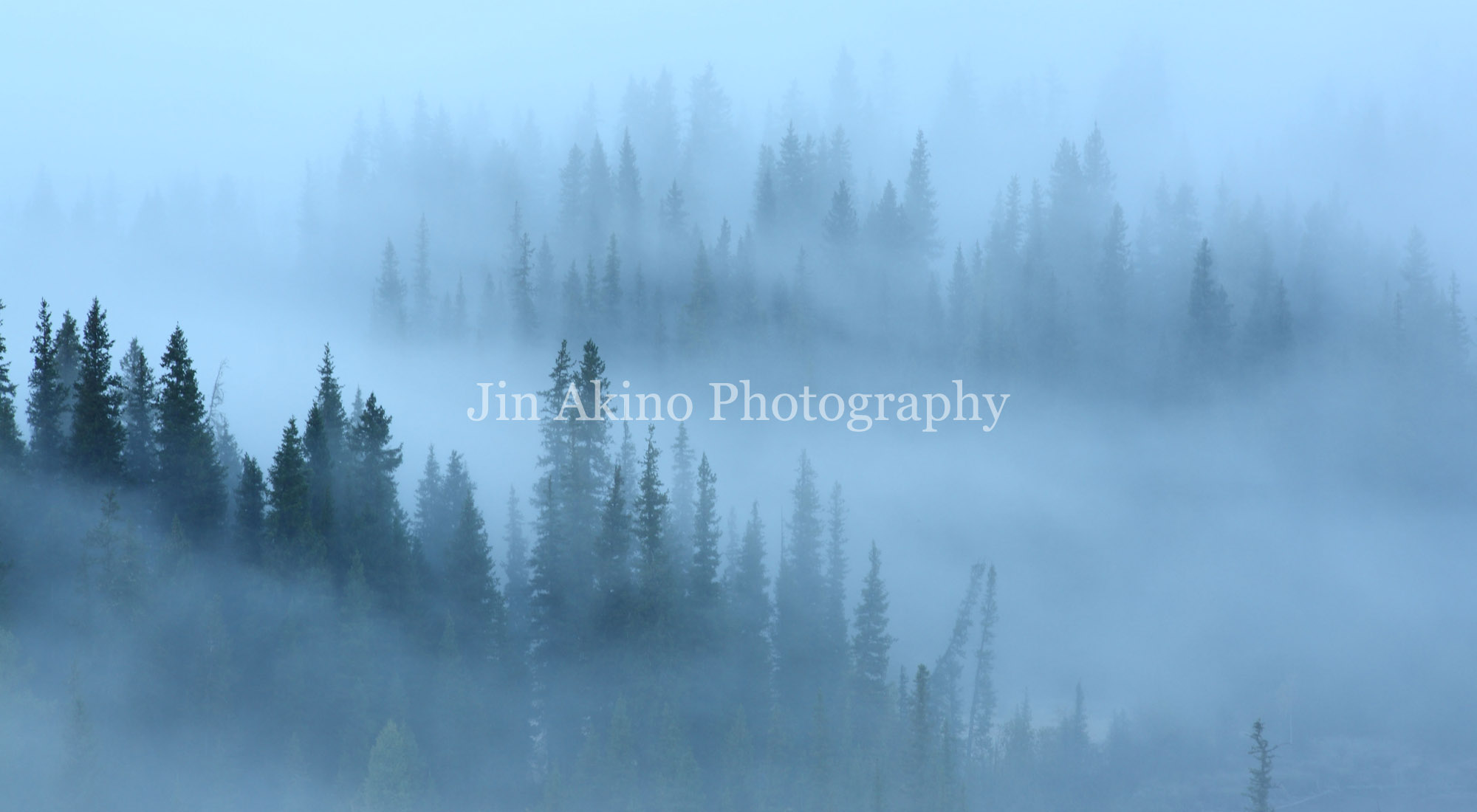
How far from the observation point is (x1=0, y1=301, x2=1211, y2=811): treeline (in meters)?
40.5

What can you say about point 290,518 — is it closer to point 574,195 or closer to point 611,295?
point 611,295

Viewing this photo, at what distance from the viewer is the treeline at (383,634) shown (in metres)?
40.5

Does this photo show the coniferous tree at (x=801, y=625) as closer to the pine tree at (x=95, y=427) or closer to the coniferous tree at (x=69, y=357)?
the pine tree at (x=95, y=427)

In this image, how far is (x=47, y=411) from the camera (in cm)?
4538

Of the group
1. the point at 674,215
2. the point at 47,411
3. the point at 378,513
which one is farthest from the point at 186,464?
the point at 674,215

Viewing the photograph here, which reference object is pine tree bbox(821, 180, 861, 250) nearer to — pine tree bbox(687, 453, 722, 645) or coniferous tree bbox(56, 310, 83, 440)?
pine tree bbox(687, 453, 722, 645)

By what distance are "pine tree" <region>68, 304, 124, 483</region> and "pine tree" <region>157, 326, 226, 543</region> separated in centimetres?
176

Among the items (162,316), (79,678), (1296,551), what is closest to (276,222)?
(162,316)

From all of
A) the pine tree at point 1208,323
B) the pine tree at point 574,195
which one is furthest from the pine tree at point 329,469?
the pine tree at point 1208,323

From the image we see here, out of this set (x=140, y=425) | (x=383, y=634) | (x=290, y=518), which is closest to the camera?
(x=290, y=518)

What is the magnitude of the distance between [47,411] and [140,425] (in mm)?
3433

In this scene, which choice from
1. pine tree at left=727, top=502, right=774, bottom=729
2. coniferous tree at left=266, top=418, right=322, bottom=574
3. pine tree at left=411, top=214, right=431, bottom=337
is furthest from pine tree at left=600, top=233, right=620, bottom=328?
coniferous tree at left=266, top=418, right=322, bottom=574

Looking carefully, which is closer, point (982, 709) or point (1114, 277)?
point (982, 709)

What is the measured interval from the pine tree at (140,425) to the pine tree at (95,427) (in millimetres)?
814
